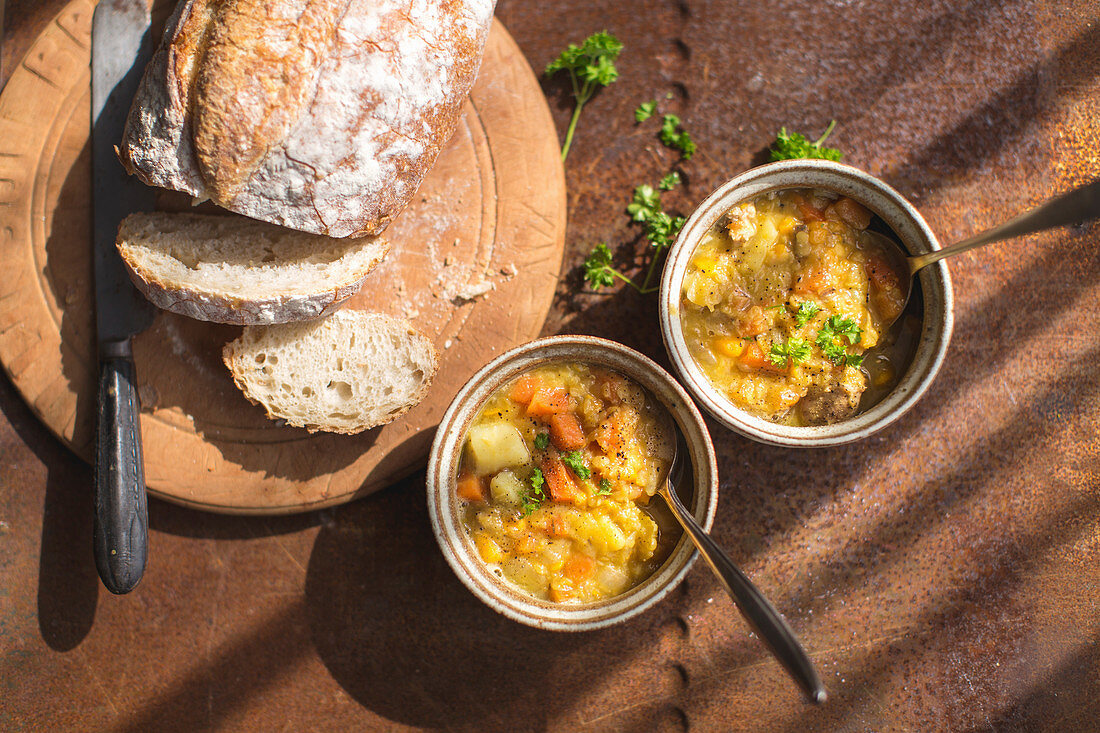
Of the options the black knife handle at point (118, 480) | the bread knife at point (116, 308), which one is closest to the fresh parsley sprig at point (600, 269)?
the bread knife at point (116, 308)

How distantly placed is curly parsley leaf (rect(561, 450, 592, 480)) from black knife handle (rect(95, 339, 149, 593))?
172 centimetres

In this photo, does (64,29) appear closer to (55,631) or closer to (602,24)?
(602,24)

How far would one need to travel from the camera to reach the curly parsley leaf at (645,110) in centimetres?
282

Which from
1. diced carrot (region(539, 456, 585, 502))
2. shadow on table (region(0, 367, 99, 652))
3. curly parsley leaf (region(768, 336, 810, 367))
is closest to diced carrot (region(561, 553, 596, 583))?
diced carrot (region(539, 456, 585, 502))

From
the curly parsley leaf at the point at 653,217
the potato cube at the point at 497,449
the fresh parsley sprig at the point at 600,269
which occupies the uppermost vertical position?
the curly parsley leaf at the point at 653,217

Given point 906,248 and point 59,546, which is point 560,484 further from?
point 59,546

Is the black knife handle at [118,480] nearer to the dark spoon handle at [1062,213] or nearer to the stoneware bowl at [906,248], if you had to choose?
the stoneware bowl at [906,248]

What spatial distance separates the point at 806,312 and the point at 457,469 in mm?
1376

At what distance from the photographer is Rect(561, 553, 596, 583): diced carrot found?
2369mm

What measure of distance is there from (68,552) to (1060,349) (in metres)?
4.47

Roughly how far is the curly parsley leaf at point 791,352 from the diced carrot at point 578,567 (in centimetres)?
99

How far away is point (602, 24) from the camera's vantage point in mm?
2838

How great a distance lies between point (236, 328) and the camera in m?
2.75

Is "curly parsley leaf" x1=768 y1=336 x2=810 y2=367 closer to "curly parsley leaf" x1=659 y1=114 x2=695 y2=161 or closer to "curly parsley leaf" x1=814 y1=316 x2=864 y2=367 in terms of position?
"curly parsley leaf" x1=814 y1=316 x2=864 y2=367
